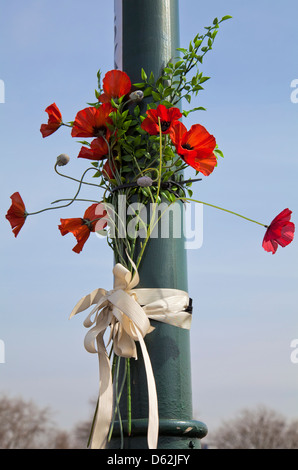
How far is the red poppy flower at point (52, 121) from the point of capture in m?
2.23

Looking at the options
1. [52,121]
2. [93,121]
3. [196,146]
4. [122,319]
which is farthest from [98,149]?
[122,319]

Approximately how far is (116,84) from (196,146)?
1.18 feet

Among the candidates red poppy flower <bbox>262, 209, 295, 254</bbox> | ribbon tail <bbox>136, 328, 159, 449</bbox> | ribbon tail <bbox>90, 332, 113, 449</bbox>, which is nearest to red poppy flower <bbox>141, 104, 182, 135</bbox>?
red poppy flower <bbox>262, 209, 295, 254</bbox>

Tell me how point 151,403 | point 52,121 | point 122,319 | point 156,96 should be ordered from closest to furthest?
point 151,403 < point 122,319 < point 156,96 < point 52,121

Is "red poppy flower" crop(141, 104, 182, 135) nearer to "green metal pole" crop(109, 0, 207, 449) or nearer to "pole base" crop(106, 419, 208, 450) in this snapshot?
"green metal pole" crop(109, 0, 207, 449)

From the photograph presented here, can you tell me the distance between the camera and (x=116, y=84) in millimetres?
2152

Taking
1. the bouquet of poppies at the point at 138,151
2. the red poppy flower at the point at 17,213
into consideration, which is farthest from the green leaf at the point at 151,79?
the red poppy flower at the point at 17,213

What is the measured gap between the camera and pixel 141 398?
6.09ft

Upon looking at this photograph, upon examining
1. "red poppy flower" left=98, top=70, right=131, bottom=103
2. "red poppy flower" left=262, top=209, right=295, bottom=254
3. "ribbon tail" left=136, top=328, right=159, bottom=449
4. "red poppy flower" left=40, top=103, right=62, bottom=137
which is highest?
"red poppy flower" left=98, top=70, right=131, bottom=103

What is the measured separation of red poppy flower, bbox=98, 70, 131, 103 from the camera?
214 cm

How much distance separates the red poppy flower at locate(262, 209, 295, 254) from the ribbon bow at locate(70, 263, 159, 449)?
47 centimetres

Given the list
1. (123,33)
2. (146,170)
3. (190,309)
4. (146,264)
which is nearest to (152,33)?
(123,33)

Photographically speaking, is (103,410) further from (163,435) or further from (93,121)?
(93,121)

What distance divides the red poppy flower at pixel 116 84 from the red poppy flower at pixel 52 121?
0.20 metres
